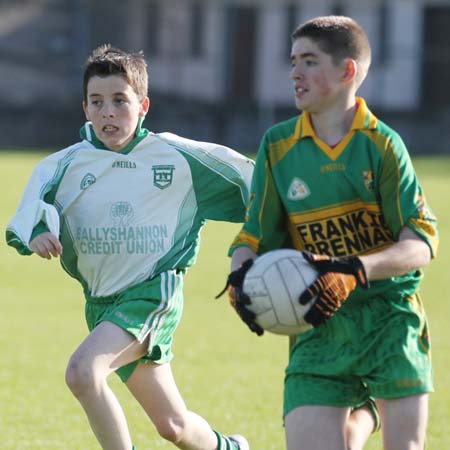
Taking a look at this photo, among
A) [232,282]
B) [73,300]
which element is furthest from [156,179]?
[73,300]

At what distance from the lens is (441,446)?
743cm

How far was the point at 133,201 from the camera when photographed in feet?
20.7

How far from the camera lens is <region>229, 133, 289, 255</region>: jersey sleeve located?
525cm

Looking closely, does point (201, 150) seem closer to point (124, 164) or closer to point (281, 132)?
point (124, 164)

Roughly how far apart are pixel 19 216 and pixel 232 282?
58.0 inches

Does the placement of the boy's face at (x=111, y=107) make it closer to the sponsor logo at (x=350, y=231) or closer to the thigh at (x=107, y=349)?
the thigh at (x=107, y=349)

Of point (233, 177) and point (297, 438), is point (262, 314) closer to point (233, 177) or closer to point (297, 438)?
point (297, 438)

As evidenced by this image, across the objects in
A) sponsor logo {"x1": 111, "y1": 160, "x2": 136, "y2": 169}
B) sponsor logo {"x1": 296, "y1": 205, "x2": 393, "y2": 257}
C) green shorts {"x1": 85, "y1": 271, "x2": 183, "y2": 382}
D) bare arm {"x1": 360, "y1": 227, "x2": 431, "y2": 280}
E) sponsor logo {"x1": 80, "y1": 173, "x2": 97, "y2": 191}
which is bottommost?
green shorts {"x1": 85, "y1": 271, "x2": 183, "y2": 382}

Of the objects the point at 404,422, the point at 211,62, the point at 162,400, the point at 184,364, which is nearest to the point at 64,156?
the point at 162,400

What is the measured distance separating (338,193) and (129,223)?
139 cm

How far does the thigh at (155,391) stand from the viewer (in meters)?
6.12

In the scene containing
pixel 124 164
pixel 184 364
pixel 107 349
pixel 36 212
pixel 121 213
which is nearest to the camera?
pixel 107 349

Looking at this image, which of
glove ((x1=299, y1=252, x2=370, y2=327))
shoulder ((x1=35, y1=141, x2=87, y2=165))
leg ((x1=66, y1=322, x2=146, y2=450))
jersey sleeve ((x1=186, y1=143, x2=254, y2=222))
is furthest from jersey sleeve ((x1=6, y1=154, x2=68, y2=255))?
glove ((x1=299, y1=252, x2=370, y2=327))

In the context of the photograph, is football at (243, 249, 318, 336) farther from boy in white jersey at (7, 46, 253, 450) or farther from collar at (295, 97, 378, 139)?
boy in white jersey at (7, 46, 253, 450)
